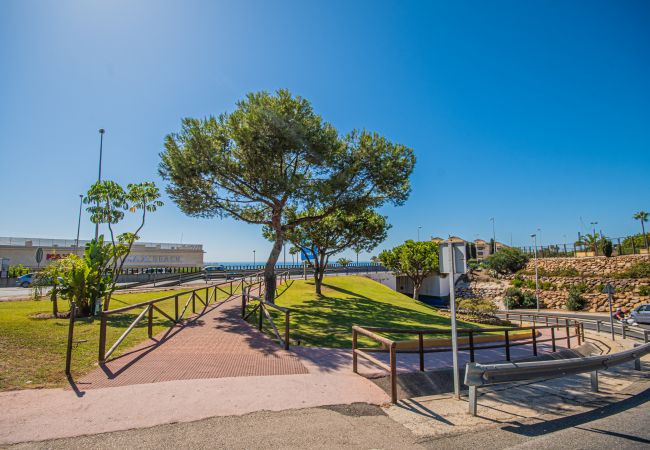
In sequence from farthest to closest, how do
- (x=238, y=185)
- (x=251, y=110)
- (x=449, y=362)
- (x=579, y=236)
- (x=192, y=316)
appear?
(x=579, y=236)
(x=238, y=185)
(x=251, y=110)
(x=192, y=316)
(x=449, y=362)

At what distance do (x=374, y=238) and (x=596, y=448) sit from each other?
2217 cm

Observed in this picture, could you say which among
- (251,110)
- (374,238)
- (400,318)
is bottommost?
(400,318)

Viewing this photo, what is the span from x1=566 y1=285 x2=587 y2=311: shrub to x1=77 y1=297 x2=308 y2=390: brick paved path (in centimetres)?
3700

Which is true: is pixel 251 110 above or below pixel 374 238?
above

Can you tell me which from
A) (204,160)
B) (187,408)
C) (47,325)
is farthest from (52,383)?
(204,160)

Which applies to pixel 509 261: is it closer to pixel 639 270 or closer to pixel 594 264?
pixel 594 264

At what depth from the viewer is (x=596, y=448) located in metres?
4.12

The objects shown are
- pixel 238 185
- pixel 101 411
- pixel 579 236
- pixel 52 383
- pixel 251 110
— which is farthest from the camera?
pixel 579 236

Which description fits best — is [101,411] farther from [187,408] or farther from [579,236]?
[579,236]

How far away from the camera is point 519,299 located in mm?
40531

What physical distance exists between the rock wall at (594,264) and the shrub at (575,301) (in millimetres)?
4476

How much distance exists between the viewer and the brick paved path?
622 cm

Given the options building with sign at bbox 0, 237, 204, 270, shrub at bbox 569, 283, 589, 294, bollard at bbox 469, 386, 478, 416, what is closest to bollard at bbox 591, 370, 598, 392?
bollard at bbox 469, 386, 478, 416

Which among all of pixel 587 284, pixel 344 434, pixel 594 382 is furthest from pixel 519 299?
pixel 344 434
